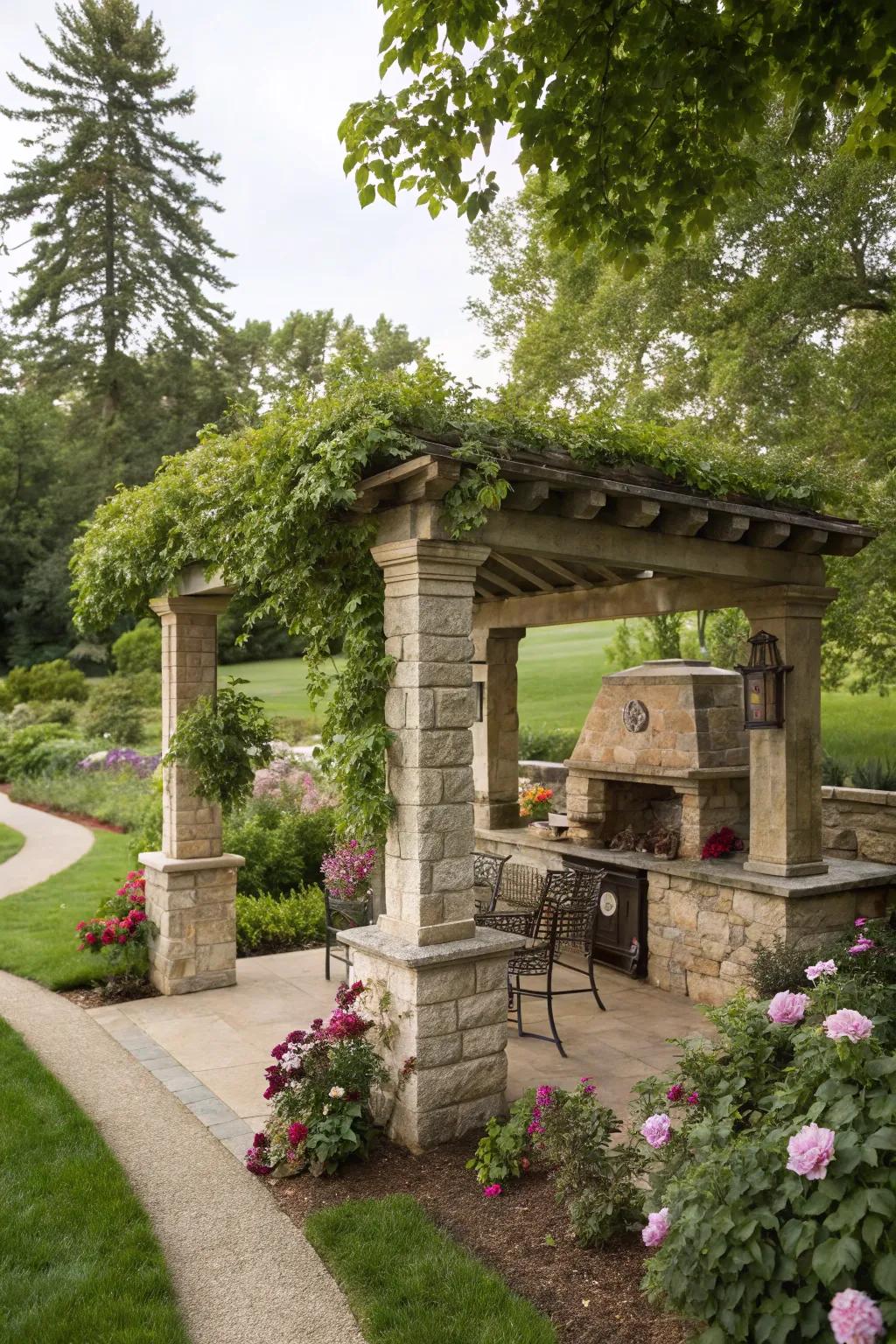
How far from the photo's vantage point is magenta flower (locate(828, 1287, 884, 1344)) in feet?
7.72

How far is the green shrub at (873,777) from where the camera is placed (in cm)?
898

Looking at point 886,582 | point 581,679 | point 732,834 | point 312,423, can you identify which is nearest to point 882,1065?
point 312,423

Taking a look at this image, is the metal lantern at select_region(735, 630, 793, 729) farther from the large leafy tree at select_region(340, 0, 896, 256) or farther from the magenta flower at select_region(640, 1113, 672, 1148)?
the magenta flower at select_region(640, 1113, 672, 1148)

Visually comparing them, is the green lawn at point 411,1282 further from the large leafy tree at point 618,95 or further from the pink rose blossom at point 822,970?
the large leafy tree at point 618,95

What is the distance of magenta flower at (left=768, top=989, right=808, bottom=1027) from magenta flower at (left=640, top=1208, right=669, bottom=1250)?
0.91m

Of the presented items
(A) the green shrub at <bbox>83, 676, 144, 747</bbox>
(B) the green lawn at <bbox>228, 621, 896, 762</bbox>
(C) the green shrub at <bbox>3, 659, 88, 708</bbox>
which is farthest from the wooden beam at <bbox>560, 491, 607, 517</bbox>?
(C) the green shrub at <bbox>3, 659, 88, 708</bbox>

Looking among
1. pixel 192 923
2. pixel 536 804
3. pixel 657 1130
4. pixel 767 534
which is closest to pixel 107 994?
pixel 192 923

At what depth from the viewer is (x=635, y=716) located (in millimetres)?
8203

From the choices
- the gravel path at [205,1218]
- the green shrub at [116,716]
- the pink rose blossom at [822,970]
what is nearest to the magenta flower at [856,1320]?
the pink rose blossom at [822,970]

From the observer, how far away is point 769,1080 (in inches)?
147

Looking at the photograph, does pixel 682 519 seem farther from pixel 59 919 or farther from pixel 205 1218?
pixel 59 919

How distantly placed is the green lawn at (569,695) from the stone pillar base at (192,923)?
668 centimetres

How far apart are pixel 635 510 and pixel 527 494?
2.66 ft

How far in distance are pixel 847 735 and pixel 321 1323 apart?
1379 cm
